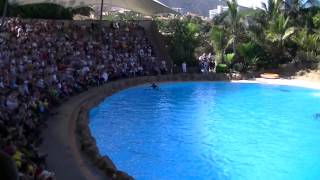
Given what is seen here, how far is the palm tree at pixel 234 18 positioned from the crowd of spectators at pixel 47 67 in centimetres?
390

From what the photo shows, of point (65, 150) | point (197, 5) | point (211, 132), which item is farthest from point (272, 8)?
point (197, 5)

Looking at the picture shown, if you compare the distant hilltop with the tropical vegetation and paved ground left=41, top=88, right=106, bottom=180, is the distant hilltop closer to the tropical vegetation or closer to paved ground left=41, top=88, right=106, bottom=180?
the tropical vegetation

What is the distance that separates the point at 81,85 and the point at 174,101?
3451 millimetres

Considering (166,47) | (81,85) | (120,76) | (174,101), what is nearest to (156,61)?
(166,47)

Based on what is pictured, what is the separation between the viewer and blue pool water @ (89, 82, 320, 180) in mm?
9641

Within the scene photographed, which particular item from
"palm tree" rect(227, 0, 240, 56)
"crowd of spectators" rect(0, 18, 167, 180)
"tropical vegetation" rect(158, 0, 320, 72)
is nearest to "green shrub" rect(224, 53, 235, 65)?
"tropical vegetation" rect(158, 0, 320, 72)

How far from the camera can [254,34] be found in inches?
940

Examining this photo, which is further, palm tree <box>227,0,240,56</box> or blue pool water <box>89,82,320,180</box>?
palm tree <box>227,0,240,56</box>

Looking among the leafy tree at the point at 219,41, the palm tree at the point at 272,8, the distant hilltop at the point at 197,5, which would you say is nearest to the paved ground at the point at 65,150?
the leafy tree at the point at 219,41

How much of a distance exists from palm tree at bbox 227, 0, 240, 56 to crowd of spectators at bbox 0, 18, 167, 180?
3898 mm

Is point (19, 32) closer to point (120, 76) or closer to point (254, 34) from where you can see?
point (120, 76)

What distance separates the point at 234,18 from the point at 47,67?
12123 millimetres

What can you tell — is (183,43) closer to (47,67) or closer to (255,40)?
(255,40)

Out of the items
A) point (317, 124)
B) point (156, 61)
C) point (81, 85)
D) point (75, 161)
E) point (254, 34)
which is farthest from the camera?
point (254, 34)
